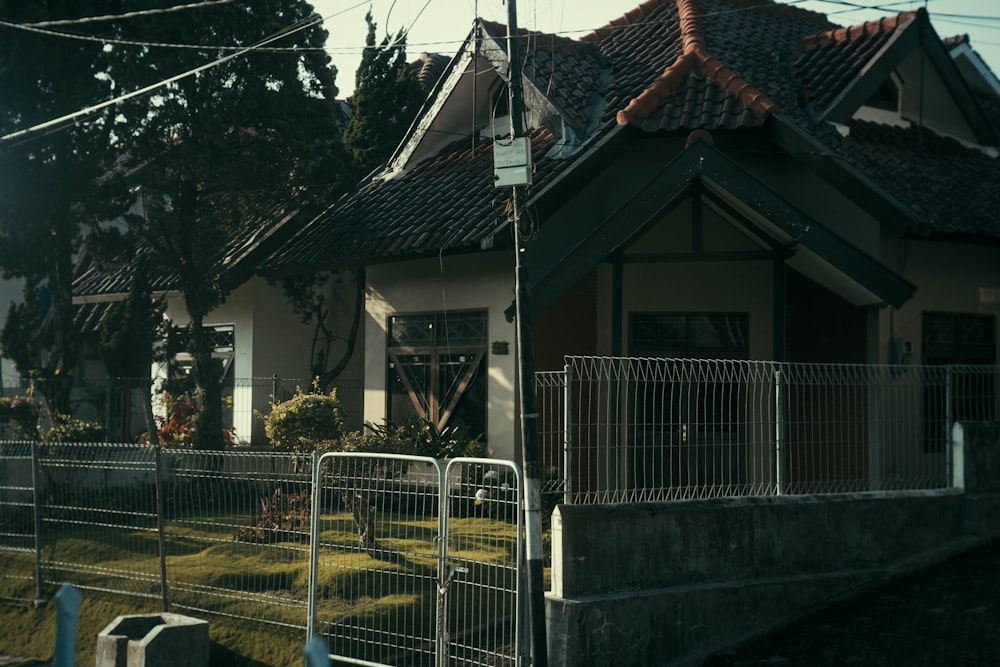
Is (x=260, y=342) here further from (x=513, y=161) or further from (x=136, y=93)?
(x=513, y=161)

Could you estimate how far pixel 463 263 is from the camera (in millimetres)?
15906

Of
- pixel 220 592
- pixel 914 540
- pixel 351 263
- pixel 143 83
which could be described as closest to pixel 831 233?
pixel 914 540

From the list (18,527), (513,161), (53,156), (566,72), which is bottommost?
(18,527)

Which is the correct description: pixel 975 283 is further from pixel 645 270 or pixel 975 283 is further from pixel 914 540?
pixel 914 540

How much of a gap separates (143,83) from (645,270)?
8.12 meters

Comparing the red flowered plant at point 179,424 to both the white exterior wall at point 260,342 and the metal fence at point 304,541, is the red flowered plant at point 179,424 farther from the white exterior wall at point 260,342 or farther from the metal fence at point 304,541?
the metal fence at point 304,541

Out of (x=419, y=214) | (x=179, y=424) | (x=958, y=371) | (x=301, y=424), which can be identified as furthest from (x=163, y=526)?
(x=179, y=424)

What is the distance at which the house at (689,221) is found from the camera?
1420 cm

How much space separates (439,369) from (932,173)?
763 cm

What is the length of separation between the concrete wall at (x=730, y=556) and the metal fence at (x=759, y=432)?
0.31m

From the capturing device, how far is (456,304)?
15953mm

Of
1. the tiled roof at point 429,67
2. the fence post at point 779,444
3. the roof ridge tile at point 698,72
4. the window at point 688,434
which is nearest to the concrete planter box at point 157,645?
the window at point 688,434

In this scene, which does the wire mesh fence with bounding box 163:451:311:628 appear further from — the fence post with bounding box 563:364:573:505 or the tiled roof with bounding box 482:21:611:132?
the tiled roof with bounding box 482:21:611:132

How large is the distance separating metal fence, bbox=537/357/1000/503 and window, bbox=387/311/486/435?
270 centimetres
